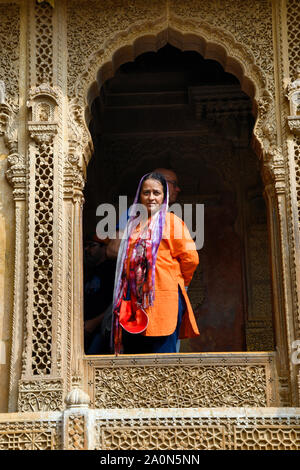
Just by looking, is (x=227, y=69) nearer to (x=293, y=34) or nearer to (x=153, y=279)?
(x=293, y=34)

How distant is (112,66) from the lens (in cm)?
948

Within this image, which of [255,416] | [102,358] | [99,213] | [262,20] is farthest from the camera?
[99,213]

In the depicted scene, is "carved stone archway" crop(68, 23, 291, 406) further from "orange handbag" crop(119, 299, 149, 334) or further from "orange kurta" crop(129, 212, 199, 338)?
"orange kurta" crop(129, 212, 199, 338)

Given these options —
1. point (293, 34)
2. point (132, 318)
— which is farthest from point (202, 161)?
point (132, 318)

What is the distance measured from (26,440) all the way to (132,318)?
1.72m

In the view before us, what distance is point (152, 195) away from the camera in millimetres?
9562

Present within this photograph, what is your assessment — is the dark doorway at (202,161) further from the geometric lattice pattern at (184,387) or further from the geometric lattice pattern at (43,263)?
the geometric lattice pattern at (184,387)

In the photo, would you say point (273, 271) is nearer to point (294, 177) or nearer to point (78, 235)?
point (294, 177)

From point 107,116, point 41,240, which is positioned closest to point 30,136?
point 41,240

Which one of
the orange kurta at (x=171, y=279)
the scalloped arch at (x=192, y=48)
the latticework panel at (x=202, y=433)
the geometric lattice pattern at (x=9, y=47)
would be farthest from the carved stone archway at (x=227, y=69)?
the latticework panel at (x=202, y=433)

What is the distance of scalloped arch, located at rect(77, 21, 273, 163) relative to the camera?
9.24 meters

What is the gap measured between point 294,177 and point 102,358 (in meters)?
2.32

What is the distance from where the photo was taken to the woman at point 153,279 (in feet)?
29.7

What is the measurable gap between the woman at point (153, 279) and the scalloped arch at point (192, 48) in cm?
105
